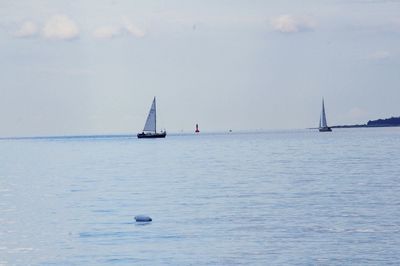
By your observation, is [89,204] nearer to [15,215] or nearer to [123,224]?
[15,215]

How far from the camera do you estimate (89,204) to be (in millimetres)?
60688

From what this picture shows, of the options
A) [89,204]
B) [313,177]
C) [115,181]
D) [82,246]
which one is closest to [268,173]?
[313,177]

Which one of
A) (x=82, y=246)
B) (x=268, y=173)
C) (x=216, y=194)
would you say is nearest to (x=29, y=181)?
(x=268, y=173)

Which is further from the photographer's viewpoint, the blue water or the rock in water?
the rock in water

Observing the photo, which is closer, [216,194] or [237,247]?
[237,247]

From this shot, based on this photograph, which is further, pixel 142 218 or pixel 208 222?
pixel 142 218

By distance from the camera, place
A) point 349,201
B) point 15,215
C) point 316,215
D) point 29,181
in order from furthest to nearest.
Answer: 1. point 29,181
2. point 349,201
3. point 15,215
4. point 316,215

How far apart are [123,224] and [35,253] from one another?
9.80 meters

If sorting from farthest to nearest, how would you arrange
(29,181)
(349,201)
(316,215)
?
(29,181), (349,201), (316,215)

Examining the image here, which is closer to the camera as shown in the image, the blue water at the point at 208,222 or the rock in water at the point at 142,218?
the blue water at the point at 208,222

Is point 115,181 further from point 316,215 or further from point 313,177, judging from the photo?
point 316,215

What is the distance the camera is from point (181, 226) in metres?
46.2

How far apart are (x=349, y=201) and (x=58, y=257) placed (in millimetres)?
25131

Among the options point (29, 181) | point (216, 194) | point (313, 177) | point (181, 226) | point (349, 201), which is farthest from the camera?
point (29, 181)
